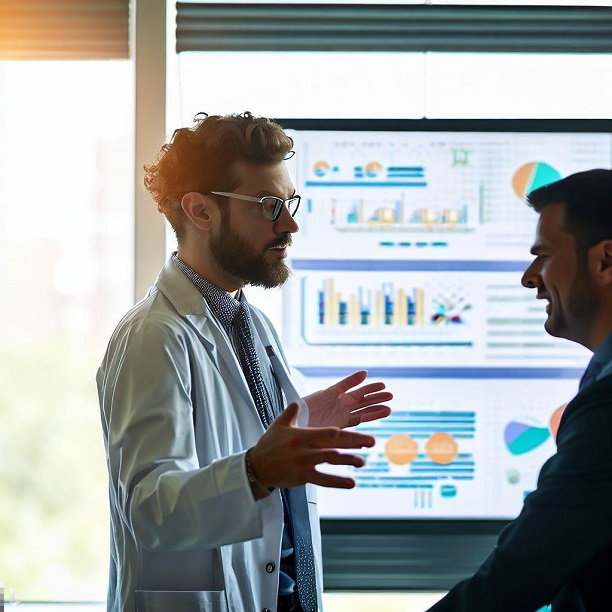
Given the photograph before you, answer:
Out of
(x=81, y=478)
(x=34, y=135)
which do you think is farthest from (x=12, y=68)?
(x=81, y=478)

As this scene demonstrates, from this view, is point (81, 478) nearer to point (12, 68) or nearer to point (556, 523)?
point (12, 68)

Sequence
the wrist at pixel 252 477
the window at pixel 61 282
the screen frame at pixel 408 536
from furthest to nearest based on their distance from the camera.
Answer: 1. the window at pixel 61 282
2. the screen frame at pixel 408 536
3. the wrist at pixel 252 477

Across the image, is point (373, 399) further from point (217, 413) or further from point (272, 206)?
point (272, 206)

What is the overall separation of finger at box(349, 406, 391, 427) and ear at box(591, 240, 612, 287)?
2.07 feet

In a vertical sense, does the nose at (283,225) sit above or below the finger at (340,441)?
above

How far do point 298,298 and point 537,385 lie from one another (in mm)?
804

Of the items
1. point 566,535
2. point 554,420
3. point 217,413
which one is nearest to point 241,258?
point 217,413

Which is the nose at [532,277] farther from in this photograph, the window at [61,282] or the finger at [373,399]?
the window at [61,282]

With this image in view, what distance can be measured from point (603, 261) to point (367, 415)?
0.69 metres

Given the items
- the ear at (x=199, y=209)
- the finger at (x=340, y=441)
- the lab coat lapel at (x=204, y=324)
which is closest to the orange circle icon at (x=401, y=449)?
the lab coat lapel at (x=204, y=324)

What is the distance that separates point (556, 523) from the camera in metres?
1.23

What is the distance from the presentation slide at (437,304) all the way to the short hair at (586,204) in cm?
76

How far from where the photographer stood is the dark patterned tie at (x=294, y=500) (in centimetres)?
172

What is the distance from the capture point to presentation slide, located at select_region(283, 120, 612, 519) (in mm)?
2320
